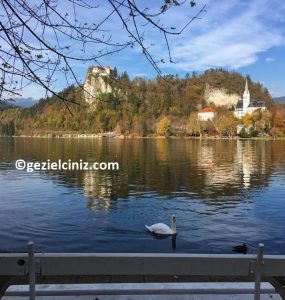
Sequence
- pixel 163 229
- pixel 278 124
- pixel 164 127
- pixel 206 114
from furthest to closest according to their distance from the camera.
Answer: pixel 206 114 < pixel 164 127 < pixel 278 124 < pixel 163 229

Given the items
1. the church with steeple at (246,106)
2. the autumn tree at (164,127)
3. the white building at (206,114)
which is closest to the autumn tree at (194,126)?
the autumn tree at (164,127)

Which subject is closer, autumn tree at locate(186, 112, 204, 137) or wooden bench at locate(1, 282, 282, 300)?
wooden bench at locate(1, 282, 282, 300)

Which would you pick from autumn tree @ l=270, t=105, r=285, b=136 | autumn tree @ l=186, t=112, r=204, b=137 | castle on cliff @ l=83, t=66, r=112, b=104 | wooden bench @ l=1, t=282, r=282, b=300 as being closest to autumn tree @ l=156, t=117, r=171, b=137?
autumn tree @ l=186, t=112, r=204, b=137

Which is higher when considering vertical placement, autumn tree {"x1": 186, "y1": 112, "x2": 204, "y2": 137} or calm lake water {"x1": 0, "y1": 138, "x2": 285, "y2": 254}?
autumn tree {"x1": 186, "y1": 112, "x2": 204, "y2": 137}

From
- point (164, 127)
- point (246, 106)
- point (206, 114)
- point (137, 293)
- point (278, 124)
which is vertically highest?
point (246, 106)

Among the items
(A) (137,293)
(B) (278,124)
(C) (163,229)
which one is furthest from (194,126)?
(A) (137,293)

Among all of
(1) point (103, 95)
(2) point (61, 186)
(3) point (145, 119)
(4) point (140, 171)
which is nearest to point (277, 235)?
(1) point (103, 95)

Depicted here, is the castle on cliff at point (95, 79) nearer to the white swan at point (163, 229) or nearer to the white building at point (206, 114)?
the white swan at point (163, 229)

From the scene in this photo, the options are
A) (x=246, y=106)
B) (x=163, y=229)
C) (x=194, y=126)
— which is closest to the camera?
(x=163, y=229)

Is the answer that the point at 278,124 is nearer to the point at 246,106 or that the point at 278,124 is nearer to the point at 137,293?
the point at 246,106

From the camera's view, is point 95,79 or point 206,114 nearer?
point 95,79

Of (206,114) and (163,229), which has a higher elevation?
(206,114)

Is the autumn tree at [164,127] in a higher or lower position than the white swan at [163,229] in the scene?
higher

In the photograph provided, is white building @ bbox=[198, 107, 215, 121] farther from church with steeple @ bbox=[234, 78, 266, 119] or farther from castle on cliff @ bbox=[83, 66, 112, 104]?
castle on cliff @ bbox=[83, 66, 112, 104]
